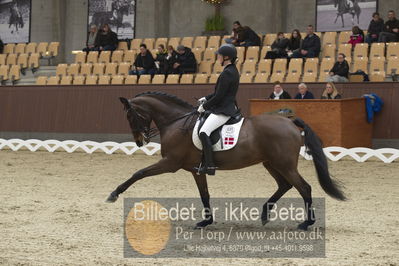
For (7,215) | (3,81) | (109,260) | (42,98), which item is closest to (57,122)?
(42,98)

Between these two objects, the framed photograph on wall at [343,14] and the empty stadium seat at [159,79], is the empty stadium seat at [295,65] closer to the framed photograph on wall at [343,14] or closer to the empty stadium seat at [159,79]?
the empty stadium seat at [159,79]

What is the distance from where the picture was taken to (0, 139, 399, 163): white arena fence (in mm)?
13848

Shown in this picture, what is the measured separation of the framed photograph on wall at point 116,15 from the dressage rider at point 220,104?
1818 cm

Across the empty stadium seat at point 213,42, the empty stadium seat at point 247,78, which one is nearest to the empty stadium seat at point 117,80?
the empty stadium seat at point 213,42

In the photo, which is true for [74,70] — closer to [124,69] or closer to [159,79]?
[124,69]

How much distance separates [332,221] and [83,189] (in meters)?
4.18

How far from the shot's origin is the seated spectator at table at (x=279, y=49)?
57.6 ft

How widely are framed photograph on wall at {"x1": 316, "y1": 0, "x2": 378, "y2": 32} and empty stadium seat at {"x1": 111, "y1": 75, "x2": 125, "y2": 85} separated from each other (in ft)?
22.1

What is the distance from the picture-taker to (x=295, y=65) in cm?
1686

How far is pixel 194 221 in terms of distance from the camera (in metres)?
7.64

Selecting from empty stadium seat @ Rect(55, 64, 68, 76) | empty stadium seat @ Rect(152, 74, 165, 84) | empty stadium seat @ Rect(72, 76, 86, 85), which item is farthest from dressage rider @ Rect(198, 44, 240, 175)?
empty stadium seat @ Rect(55, 64, 68, 76)

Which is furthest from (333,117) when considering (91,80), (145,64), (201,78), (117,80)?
(91,80)

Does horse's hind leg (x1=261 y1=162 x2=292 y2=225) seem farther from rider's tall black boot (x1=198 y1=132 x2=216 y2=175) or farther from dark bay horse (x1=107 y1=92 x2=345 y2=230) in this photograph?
rider's tall black boot (x1=198 y1=132 x2=216 y2=175)

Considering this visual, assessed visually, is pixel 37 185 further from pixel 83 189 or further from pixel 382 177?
pixel 382 177
